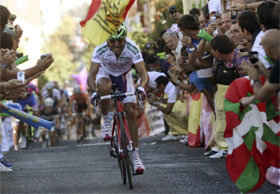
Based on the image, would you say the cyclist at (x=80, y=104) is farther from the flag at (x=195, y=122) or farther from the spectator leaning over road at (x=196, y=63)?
the spectator leaning over road at (x=196, y=63)

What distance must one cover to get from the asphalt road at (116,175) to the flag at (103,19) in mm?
1966

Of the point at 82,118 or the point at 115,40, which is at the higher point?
the point at 115,40

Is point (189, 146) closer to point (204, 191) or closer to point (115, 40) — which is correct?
point (115, 40)

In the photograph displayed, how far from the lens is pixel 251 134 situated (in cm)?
740

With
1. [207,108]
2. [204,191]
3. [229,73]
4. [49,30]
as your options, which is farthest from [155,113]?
[49,30]

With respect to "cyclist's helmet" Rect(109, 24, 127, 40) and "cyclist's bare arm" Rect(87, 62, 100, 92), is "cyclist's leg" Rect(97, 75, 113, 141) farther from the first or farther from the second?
"cyclist's helmet" Rect(109, 24, 127, 40)

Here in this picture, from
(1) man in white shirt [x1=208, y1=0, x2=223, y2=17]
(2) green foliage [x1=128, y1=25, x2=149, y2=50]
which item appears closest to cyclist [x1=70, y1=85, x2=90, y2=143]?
(2) green foliage [x1=128, y1=25, x2=149, y2=50]

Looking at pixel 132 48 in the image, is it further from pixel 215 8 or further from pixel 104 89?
pixel 215 8

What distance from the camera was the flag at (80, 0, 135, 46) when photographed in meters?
9.84

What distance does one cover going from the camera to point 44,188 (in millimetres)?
9141

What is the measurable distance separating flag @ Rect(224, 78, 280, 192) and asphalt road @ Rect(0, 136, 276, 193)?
580 mm

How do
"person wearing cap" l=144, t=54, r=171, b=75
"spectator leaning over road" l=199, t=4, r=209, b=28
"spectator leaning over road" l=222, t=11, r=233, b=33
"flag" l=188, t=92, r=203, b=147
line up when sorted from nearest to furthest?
"spectator leaning over road" l=222, t=11, r=233, b=33 → "spectator leaning over road" l=199, t=4, r=209, b=28 → "flag" l=188, t=92, r=203, b=147 → "person wearing cap" l=144, t=54, r=171, b=75

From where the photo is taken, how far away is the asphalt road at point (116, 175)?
8641 millimetres

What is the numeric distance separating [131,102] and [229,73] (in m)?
1.84
